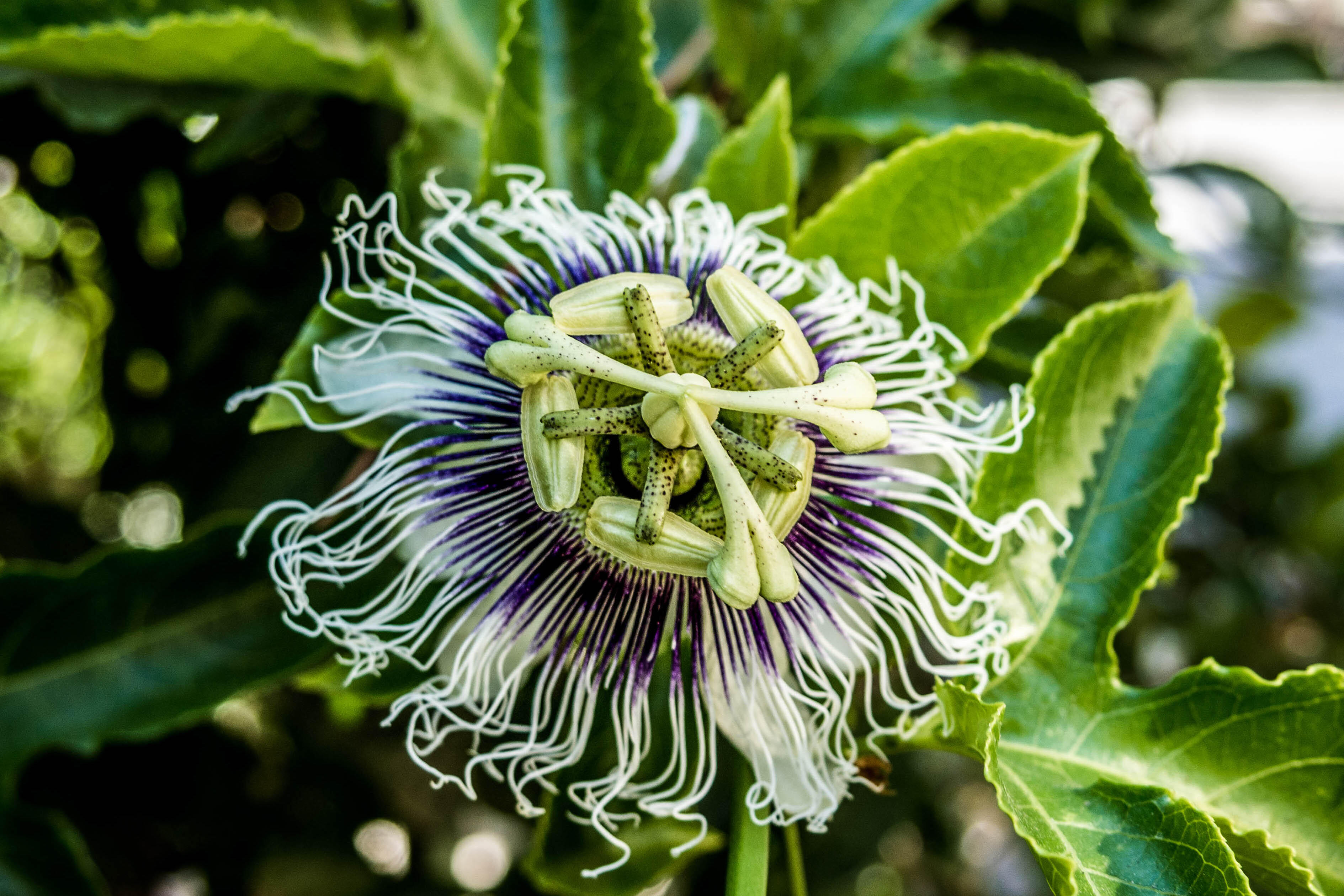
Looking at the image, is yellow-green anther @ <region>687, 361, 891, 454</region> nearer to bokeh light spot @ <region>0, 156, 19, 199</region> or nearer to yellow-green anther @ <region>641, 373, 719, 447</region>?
yellow-green anther @ <region>641, 373, 719, 447</region>

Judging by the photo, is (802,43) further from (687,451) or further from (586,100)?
(687,451)

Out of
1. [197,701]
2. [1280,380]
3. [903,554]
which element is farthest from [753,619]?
[1280,380]

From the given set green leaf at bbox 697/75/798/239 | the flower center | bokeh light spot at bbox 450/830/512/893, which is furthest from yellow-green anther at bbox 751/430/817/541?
bokeh light spot at bbox 450/830/512/893

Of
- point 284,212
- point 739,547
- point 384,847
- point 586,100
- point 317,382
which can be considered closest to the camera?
point 739,547

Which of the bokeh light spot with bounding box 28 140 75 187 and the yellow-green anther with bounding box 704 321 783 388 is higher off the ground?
the bokeh light spot with bounding box 28 140 75 187

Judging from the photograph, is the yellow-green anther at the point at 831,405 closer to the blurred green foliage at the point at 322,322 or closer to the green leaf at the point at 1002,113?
the blurred green foliage at the point at 322,322

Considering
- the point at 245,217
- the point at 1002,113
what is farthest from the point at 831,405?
the point at 245,217

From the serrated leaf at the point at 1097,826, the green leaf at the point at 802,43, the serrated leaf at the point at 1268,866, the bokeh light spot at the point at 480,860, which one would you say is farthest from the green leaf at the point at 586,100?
the bokeh light spot at the point at 480,860
